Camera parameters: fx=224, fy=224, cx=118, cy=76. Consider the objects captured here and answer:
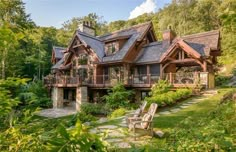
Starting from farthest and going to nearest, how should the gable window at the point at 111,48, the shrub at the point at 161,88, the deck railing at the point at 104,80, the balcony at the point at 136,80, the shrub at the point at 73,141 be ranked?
the gable window at the point at 111,48, the deck railing at the point at 104,80, the balcony at the point at 136,80, the shrub at the point at 161,88, the shrub at the point at 73,141

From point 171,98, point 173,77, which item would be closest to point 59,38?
point 173,77

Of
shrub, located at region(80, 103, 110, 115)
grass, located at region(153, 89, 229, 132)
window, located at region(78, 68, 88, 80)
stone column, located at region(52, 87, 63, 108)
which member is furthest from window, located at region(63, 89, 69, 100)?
grass, located at region(153, 89, 229, 132)

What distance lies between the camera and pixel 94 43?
24594 mm

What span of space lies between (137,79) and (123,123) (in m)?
11.8

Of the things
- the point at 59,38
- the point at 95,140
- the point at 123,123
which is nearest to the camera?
the point at 95,140

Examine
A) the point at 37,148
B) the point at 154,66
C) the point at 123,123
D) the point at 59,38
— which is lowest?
the point at 123,123

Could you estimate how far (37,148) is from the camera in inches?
67.6

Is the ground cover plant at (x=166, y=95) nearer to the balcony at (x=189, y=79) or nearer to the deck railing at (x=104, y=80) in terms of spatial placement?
the balcony at (x=189, y=79)

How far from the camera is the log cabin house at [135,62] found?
58.5ft

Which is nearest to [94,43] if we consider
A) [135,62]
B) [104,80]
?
[104,80]

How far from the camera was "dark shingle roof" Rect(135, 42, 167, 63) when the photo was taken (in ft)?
67.4

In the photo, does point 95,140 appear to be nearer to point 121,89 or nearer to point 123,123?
point 123,123

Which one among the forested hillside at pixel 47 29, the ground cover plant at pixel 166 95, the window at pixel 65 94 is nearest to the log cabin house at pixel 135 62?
the window at pixel 65 94

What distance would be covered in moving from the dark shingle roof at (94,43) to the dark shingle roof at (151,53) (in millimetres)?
4147
